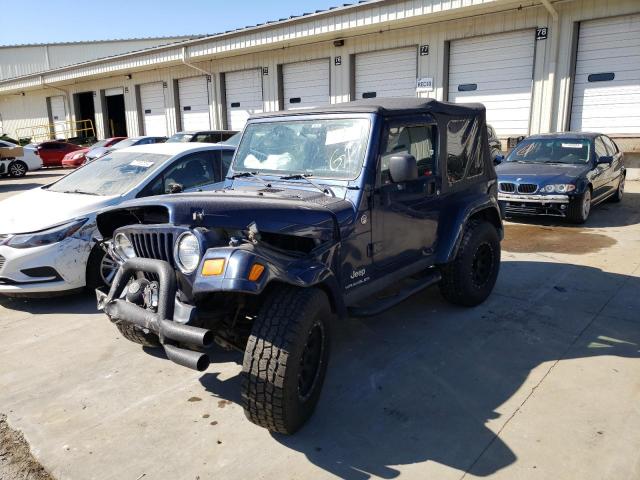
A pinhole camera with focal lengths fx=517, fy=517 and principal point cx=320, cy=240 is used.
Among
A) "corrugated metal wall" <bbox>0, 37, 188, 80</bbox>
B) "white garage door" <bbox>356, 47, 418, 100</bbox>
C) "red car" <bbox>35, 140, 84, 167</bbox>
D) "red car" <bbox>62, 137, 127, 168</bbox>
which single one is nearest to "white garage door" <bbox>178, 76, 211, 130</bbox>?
"red car" <bbox>62, 137, 127, 168</bbox>

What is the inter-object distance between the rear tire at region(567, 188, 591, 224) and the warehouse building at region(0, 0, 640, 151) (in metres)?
5.25

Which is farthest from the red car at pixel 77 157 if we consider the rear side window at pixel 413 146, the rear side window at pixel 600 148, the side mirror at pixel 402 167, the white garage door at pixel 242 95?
the side mirror at pixel 402 167

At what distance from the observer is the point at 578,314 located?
15.6ft

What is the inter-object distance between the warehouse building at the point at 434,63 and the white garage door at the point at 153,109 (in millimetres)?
448

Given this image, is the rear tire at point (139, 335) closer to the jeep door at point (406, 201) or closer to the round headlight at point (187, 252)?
the round headlight at point (187, 252)

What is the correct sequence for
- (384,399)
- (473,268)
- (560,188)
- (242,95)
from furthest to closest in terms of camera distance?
(242,95)
(560,188)
(473,268)
(384,399)

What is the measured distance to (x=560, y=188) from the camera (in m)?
8.44

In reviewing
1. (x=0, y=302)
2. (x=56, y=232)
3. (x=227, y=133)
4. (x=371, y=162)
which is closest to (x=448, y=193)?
(x=371, y=162)

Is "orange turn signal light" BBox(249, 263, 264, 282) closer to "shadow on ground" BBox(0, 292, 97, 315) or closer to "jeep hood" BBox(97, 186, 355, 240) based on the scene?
"jeep hood" BBox(97, 186, 355, 240)

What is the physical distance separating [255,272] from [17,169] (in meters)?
20.0

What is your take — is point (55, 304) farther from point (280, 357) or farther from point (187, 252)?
point (280, 357)

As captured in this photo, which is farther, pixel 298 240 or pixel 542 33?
pixel 542 33

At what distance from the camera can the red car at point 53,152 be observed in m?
22.8

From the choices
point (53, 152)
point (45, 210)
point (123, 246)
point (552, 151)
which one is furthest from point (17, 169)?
point (123, 246)
